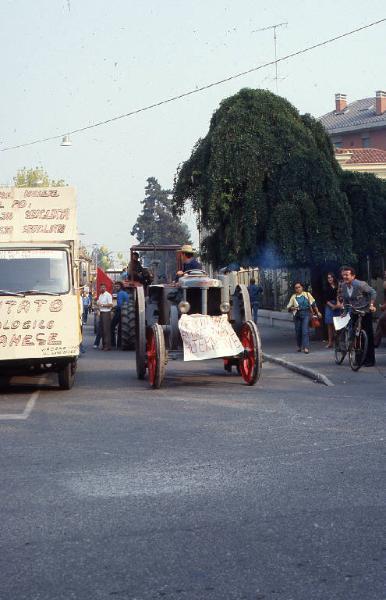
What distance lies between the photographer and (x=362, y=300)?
59.9ft

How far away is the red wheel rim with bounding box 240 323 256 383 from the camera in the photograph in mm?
15281

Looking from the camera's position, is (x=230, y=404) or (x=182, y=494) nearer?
(x=182, y=494)

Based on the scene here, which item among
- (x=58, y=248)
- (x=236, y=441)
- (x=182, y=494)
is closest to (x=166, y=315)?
(x=58, y=248)

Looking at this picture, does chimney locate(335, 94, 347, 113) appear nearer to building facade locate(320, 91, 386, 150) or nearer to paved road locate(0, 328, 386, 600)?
building facade locate(320, 91, 386, 150)

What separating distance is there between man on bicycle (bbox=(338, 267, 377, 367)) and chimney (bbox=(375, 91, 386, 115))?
70.0 metres

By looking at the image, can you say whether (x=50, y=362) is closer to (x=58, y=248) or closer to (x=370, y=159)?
(x=58, y=248)

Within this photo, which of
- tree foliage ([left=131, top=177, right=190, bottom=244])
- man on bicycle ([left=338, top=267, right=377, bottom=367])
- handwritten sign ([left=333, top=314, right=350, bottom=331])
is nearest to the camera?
man on bicycle ([left=338, top=267, right=377, bottom=367])

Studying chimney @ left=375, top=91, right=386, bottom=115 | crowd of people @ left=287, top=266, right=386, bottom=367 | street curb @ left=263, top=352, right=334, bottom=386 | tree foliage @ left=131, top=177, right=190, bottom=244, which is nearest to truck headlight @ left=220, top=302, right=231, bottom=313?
street curb @ left=263, top=352, right=334, bottom=386

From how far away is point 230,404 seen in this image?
42.6 ft

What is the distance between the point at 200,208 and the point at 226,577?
2117cm

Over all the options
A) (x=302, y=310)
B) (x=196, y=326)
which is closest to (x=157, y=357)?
(x=196, y=326)

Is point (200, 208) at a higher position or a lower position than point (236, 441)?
higher

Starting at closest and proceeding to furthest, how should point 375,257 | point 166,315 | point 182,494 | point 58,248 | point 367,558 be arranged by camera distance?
point 367,558
point 182,494
point 58,248
point 166,315
point 375,257

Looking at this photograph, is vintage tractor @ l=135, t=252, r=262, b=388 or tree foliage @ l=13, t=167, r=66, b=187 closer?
vintage tractor @ l=135, t=252, r=262, b=388
